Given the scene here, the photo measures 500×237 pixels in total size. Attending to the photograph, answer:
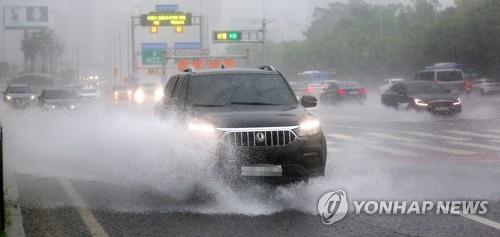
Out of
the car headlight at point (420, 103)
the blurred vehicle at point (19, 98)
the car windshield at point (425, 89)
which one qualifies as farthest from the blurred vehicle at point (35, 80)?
the car headlight at point (420, 103)

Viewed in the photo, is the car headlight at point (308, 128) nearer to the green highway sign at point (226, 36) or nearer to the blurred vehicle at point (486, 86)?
the blurred vehicle at point (486, 86)

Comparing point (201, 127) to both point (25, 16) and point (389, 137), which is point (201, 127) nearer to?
point (389, 137)

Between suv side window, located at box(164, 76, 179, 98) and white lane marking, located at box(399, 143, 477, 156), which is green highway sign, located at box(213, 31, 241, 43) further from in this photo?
suv side window, located at box(164, 76, 179, 98)

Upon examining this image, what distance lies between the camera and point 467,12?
2539 inches

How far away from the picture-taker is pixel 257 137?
9625 mm

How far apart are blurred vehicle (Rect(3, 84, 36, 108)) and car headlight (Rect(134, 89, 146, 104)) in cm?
802

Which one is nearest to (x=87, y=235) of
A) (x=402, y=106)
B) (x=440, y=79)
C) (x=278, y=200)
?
(x=278, y=200)

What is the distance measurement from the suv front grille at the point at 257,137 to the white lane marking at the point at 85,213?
6.06 ft

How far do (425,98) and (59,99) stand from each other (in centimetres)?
1735

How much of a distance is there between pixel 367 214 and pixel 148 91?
47.8 m

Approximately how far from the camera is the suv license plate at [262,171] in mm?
9438

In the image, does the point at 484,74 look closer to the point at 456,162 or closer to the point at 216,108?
the point at 456,162

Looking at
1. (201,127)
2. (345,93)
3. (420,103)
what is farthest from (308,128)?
(345,93)

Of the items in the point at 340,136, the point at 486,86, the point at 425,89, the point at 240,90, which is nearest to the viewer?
the point at 240,90
